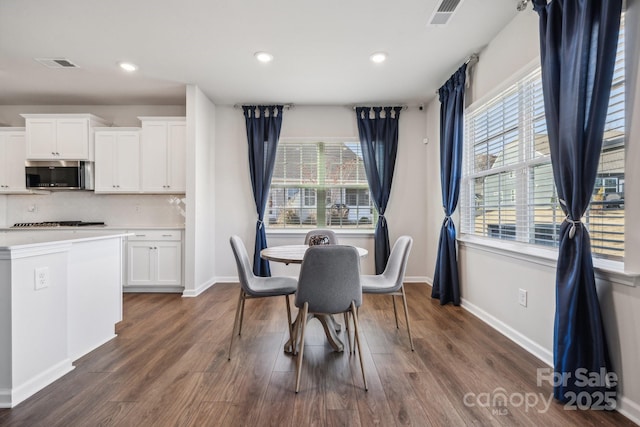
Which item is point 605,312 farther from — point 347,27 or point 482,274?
point 347,27

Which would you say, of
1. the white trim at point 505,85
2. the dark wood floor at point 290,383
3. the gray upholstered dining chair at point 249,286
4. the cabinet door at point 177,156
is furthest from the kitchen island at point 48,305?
the white trim at point 505,85

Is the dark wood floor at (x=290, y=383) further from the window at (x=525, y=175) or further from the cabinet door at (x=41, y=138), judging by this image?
the cabinet door at (x=41, y=138)

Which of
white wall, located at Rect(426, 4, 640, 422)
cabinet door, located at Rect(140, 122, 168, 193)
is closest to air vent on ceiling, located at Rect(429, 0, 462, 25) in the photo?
white wall, located at Rect(426, 4, 640, 422)

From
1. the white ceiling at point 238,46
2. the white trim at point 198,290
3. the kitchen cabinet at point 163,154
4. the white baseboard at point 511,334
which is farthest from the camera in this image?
the kitchen cabinet at point 163,154

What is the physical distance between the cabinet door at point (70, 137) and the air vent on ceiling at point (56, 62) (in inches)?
34.0

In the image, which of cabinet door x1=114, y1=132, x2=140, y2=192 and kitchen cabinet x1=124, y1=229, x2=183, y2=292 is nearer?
kitchen cabinet x1=124, y1=229, x2=183, y2=292

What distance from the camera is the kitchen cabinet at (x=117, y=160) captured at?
13.2ft

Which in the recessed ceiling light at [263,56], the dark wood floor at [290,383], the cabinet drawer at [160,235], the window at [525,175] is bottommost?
the dark wood floor at [290,383]

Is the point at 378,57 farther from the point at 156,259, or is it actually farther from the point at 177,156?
the point at 156,259

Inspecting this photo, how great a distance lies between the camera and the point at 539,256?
212 cm

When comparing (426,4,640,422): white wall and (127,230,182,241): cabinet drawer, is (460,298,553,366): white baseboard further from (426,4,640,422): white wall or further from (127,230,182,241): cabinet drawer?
(127,230,182,241): cabinet drawer

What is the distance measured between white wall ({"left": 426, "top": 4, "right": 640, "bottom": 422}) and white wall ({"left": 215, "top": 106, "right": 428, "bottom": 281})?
367 mm

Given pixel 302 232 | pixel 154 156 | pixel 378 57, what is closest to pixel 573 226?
pixel 378 57

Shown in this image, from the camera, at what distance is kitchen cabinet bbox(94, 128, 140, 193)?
401cm
